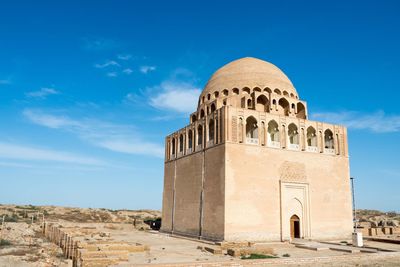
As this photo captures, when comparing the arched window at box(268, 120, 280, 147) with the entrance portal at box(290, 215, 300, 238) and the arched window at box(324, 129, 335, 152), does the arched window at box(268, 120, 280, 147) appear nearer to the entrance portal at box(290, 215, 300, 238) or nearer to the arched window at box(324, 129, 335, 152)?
the arched window at box(324, 129, 335, 152)

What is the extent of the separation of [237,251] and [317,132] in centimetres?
1450

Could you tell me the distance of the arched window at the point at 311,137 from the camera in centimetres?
2821

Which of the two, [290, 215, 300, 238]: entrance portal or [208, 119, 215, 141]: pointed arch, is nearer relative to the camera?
[290, 215, 300, 238]: entrance portal

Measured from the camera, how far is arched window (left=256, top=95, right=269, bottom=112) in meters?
29.6

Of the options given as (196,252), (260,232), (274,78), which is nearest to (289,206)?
(260,232)

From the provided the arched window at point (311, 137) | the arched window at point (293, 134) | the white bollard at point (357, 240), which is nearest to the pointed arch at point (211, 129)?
the arched window at point (293, 134)

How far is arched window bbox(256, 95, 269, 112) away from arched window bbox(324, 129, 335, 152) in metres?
5.38

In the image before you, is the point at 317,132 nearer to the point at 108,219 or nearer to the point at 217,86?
the point at 217,86

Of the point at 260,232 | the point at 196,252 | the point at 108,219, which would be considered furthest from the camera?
the point at 108,219

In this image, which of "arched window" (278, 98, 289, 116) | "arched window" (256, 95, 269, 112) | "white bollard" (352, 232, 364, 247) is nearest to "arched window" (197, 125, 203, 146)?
"arched window" (256, 95, 269, 112)

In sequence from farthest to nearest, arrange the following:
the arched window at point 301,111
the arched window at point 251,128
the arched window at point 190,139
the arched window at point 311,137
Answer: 1. the arched window at point 301,111
2. the arched window at point 190,139
3. the arched window at point 311,137
4. the arched window at point 251,128

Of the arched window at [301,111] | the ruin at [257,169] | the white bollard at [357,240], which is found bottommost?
the white bollard at [357,240]

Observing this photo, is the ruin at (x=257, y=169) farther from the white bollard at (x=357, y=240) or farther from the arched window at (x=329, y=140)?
the white bollard at (x=357, y=240)

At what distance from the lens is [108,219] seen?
5397cm
